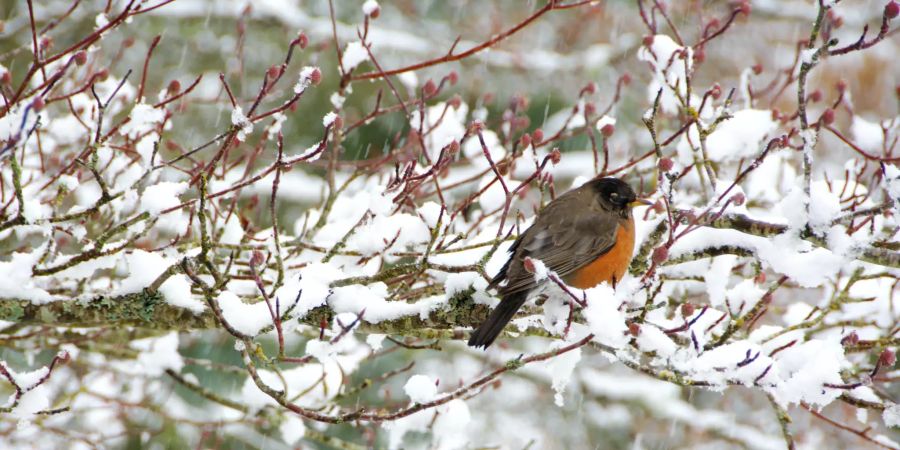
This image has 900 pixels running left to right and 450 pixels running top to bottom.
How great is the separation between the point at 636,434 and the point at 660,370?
7.44m

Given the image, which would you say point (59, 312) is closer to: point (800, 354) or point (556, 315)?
point (556, 315)

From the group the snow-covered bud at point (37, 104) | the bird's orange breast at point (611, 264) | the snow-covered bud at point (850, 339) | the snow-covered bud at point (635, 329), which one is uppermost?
the snow-covered bud at point (37, 104)

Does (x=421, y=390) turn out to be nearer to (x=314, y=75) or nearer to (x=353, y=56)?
(x=314, y=75)

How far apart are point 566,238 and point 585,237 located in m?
0.09

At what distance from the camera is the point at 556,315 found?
10.4ft

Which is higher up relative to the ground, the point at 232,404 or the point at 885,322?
the point at 232,404

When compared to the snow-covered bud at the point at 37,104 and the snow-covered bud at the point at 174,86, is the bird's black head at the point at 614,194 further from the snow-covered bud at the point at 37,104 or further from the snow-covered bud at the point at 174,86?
the snow-covered bud at the point at 37,104

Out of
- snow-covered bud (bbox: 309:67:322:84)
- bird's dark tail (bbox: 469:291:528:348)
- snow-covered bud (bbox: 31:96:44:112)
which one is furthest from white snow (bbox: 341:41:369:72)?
snow-covered bud (bbox: 31:96:44:112)

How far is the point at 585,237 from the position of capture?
4035 millimetres

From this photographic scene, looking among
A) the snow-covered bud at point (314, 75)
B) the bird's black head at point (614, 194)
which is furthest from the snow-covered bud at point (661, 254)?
the bird's black head at point (614, 194)

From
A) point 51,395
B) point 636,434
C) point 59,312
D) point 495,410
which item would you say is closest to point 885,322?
point 59,312

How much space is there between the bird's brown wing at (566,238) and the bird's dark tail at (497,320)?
1.95ft

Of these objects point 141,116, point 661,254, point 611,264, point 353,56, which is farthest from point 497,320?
point 141,116

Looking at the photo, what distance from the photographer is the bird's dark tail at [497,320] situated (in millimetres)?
3107
